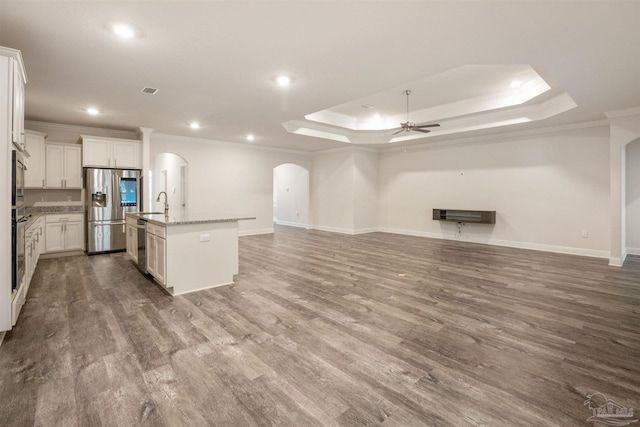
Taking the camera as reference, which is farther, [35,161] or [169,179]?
[169,179]

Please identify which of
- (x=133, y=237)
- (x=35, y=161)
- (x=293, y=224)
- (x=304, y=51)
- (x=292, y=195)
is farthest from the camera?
(x=292, y=195)

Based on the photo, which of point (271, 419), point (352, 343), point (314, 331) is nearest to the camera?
point (271, 419)

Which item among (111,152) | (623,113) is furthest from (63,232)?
(623,113)

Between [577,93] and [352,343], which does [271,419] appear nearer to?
[352,343]

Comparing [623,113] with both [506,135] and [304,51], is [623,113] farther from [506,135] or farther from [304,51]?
[304,51]

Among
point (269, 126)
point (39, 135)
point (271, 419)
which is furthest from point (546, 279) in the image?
point (39, 135)

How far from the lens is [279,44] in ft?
9.71

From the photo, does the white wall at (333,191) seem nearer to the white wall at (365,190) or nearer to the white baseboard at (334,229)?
the white baseboard at (334,229)

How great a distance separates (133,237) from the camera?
16.8 feet

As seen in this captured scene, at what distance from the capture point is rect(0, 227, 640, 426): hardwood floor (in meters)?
1.74

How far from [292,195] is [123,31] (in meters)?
8.75

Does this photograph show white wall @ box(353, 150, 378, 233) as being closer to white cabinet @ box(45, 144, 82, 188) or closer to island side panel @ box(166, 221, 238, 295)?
island side panel @ box(166, 221, 238, 295)

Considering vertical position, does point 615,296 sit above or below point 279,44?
below

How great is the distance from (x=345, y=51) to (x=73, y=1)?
7.45ft
